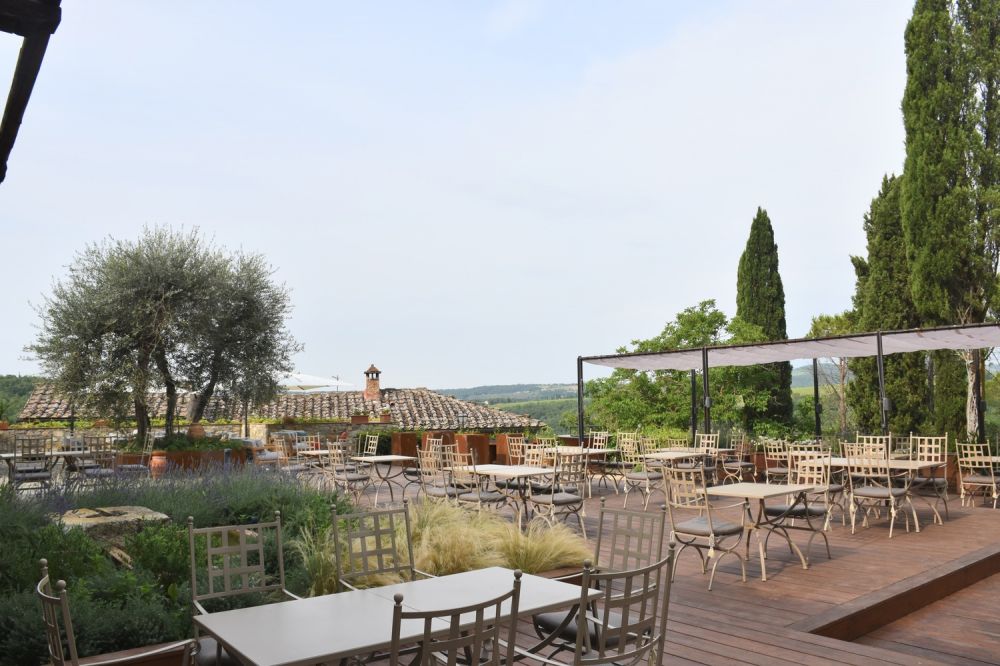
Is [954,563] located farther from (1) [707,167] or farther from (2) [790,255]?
(2) [790,255]

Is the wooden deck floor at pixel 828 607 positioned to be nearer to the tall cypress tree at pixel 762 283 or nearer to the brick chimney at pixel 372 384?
the tall cypress tree at pixel 762 283

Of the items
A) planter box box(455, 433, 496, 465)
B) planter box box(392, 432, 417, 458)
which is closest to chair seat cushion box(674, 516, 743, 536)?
planter box box(455, 433, 496, 465)

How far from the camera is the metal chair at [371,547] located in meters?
4.03

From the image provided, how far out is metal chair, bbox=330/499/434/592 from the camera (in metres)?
4.03

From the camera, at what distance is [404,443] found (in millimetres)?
17281

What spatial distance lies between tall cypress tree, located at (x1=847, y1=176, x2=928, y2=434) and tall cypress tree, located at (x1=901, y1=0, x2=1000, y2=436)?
175cm

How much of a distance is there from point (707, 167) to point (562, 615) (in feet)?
79.4

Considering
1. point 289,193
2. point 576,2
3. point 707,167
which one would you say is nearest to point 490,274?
point 289,193

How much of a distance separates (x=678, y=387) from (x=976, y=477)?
1074cm

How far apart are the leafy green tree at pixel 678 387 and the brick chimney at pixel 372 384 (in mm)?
8202

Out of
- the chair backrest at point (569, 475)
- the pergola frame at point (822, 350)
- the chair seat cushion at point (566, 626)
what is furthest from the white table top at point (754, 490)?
the pergola frame at point (822, 350)

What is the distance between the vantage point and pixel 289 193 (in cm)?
3061

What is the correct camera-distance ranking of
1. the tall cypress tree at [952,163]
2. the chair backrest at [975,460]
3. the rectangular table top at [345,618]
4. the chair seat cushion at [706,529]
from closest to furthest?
1. the rectangular table top at [345,618]
2. the chair seat cushion at [706,529]
3. the chair backrest at [975,460]
4. the tall cypress tree at [952,163]

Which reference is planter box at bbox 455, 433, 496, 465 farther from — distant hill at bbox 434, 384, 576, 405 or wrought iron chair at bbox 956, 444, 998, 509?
distant hill at bbox 434, 384, 576, 405
